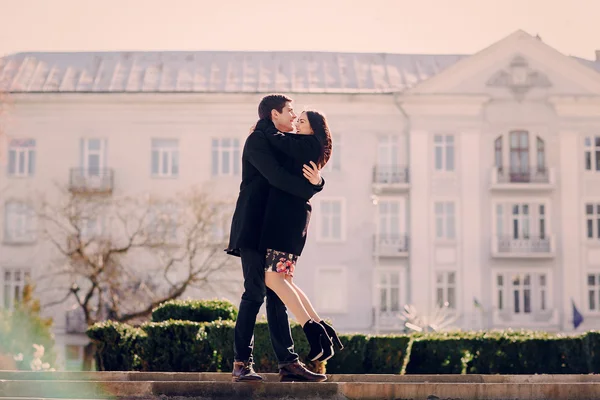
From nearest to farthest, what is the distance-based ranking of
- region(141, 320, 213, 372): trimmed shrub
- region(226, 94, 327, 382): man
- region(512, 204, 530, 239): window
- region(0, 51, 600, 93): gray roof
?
1. region(226, 94, 327, 382): man
2. region(141, 320, 213, 372): trimmed shrub
3. region(512, 204, 530, 239): window
4. region(0, 51, 600, 93): gray roof

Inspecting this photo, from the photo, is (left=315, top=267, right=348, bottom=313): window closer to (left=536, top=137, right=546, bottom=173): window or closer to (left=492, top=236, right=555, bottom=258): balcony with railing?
(left=492, top=236, right=555, bottom=258): balcony with railing

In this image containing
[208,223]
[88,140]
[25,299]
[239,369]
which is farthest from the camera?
[88,140]

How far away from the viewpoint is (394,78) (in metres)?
47.1

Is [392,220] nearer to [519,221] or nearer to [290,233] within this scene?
[519,221]

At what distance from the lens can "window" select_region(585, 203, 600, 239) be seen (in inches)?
1764

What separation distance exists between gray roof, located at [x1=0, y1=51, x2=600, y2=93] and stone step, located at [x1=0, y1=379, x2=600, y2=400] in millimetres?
37374

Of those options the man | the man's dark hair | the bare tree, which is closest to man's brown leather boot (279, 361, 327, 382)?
the man

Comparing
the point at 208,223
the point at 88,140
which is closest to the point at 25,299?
the point at 208,223

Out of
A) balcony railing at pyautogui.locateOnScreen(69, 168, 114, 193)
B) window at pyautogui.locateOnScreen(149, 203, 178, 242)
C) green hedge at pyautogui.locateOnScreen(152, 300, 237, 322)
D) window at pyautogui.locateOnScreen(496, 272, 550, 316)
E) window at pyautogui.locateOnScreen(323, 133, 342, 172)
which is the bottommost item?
green hedge at pyautogui.locateOnScreen(152, 300, 237, 322)

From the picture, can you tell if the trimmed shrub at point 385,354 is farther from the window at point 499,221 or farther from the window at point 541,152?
the window at point 541,152

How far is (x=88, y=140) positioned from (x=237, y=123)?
597 centimetres

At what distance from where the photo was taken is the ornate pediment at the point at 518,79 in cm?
4453

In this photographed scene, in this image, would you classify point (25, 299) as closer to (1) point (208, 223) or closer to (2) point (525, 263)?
(1) point (208, 223)

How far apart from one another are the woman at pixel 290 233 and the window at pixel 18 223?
3763 centimetres
